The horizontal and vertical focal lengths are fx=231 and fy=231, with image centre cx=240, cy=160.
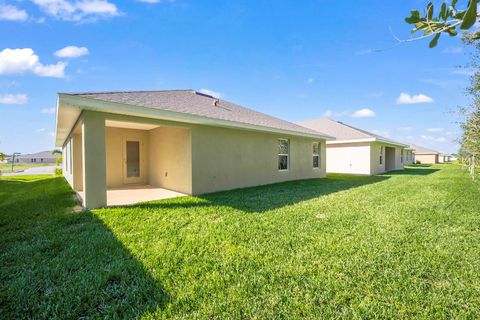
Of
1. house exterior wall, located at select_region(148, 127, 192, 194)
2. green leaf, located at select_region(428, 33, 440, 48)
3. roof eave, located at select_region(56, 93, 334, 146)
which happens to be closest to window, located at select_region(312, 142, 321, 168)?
roof eave, located at select_region(56, 93, 334, 146)

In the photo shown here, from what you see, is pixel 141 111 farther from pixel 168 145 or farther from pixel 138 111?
pixel 168 145

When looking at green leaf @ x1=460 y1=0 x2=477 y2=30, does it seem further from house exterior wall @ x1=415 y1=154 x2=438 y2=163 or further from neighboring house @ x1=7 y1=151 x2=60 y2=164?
neighboring house @ x1=7 y1=151 x2=60 y2=164

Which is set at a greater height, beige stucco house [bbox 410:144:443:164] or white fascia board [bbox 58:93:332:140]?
white fascia board [bbox 58:93:332:140]

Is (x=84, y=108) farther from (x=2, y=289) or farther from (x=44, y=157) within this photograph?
(x=44, y=157)

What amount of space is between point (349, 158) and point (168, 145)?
16158 millimetres

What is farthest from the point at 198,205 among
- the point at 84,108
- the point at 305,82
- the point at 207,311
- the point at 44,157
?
the point at 44,157

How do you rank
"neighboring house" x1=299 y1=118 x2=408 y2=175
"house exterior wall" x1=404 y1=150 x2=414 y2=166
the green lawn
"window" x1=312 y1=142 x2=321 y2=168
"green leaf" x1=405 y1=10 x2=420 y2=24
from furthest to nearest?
1. "house exterior wall" x1=404 y1=150 x2=414 y2=166
2. "neighboring house" x1=299 y1=118 x2=408 y2=175
3. "window" x1=312 y1=142 x2=321 y2=168
4. the green lawn
5. "green leaf" x1=405 y1=10 x2=420 y2=24

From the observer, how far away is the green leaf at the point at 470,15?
945mm

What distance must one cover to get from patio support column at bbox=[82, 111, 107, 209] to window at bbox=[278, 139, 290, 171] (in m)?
9.07

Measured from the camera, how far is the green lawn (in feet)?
8.47

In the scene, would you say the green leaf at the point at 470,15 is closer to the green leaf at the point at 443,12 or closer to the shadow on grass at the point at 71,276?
the green leaf at the point at 443,12

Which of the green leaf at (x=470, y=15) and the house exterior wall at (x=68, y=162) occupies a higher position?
the green leaf at (x=470, y=15)

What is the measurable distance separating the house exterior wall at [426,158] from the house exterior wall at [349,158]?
160 ft

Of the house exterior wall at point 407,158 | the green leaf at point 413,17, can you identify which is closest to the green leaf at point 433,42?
the green leaf at point 413,17
